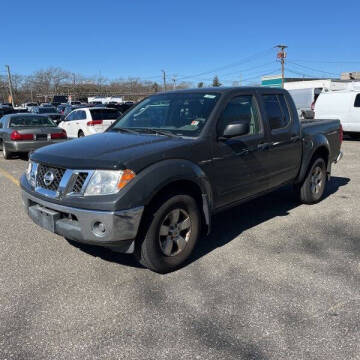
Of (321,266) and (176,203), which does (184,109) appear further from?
(321,266)

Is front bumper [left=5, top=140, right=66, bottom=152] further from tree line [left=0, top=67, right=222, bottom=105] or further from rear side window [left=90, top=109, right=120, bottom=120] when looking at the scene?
tree line [left=0, top=67, right=222, bottom=105]

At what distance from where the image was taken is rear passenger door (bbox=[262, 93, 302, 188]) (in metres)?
4.80

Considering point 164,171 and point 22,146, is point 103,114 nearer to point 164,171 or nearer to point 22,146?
point 22,146

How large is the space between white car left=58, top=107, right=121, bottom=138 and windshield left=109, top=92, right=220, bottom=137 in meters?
9.50

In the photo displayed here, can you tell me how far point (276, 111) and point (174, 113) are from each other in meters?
1.51

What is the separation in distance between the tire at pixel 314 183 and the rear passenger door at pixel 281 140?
0.46m

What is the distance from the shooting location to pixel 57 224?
3379mm

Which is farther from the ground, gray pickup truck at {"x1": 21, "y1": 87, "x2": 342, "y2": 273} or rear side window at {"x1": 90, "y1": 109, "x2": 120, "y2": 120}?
rear side window at {"x1": 90, "y1": 109, "x2": 120, "y2": 120}

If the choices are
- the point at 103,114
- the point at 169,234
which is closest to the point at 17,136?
the point at 103,114

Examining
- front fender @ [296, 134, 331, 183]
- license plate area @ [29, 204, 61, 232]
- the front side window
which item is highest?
the front side window

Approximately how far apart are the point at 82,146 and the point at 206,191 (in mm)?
1327

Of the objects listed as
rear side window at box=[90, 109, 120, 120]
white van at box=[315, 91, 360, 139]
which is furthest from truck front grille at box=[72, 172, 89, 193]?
white van at box=[315, 91, 360, 139]

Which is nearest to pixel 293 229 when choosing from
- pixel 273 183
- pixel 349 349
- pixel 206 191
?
pixel 273 183

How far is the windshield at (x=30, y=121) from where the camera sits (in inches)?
455
